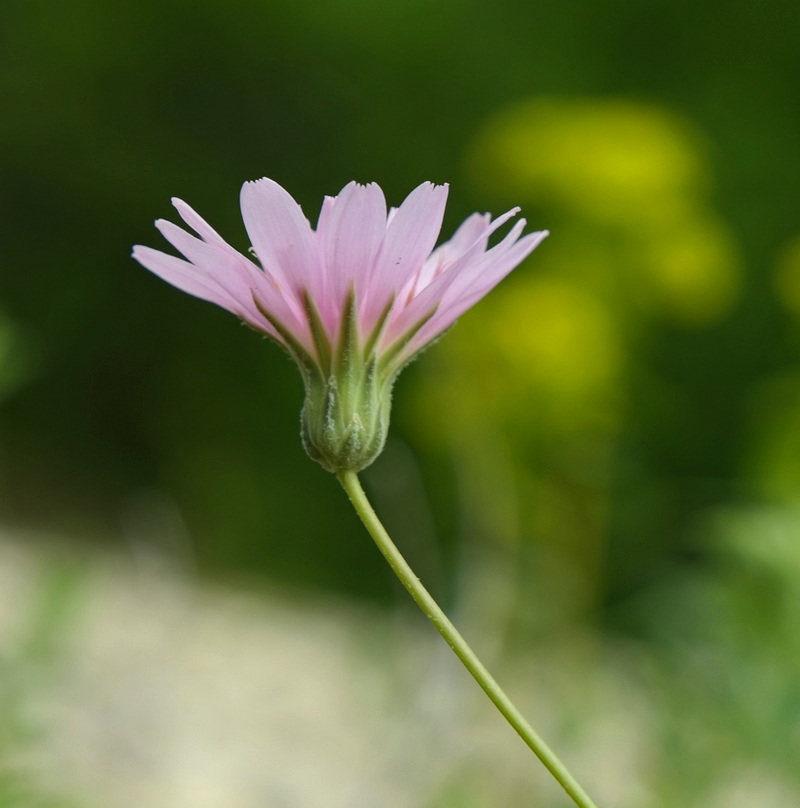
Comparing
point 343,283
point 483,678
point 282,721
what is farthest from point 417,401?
point 483,678

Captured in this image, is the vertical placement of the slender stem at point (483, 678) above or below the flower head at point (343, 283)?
below

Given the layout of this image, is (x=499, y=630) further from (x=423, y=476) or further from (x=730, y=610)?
(x=423, y=476)

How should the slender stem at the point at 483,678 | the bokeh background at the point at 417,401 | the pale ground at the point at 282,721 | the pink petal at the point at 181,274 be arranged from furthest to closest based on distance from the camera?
the bokeh background at the point at 417,401 < the pale ground at the point at 282,721 < the pink petal at the point at 181,274 < the slender stem at the point at 483,678

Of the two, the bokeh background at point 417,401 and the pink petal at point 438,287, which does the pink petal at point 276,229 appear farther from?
the bokeh background at point 417,401

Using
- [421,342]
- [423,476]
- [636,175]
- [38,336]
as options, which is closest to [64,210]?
[38,336]

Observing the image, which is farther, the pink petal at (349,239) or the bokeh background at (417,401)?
the bokeh background at (417,401)

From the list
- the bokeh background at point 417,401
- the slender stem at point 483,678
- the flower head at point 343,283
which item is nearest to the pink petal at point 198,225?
the flower head at point 343,283

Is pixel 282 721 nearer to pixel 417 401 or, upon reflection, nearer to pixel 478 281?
pixel 417 401

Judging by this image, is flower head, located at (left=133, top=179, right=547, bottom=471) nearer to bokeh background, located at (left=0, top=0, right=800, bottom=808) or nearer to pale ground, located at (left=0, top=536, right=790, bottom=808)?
pale ground, located at (left=0, top=536, right=790, bottom=808)

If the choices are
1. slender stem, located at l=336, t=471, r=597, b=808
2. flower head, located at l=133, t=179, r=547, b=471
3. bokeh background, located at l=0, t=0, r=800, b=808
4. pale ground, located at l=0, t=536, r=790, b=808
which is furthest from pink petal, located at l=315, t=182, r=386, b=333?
bokeh background, located at l=0, t=0, r=800, b=808
